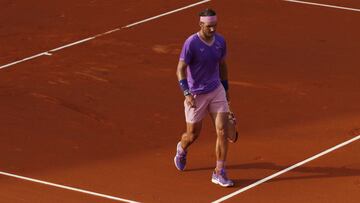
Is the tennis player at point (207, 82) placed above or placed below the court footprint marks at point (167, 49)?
above

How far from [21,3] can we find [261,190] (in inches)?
458

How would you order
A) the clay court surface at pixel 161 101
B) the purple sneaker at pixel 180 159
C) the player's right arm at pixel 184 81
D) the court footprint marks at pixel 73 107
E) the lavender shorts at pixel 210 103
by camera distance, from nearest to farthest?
the player's right arm at pixel 184 81
the lavender shorts at pixel 210 103
the clay court surface at pixel 161 101
the purple sneaker at pixel 180 159
the court footprint marks at pixel 73 107

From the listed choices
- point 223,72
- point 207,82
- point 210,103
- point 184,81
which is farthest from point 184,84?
point 223,72

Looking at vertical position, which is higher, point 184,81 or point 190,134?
point 184,81

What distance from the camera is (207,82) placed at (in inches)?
651

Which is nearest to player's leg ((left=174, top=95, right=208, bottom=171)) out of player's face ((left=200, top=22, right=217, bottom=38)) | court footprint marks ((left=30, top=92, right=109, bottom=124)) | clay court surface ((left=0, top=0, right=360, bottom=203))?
clay court surface ((left=0, top=0, right=360, bottom=203))

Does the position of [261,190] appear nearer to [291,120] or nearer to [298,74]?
[291,120]

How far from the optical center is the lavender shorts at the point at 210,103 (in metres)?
16.6

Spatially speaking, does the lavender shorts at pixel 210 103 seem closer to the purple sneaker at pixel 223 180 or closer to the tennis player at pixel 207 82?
the tennis player at pixel 207 82

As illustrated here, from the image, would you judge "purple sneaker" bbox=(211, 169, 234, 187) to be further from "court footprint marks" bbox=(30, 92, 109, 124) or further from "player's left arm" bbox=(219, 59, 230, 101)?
"court footprint marks" bbox=(30, 92, 109, 124)

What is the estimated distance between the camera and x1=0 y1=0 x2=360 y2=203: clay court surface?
16.7 metres

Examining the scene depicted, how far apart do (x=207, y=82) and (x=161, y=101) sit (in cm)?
375

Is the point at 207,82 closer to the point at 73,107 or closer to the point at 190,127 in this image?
the point at 190,127

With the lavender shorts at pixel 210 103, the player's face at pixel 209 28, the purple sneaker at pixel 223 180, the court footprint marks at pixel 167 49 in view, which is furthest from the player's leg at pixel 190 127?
the court footprint marks at pixel 167 49
